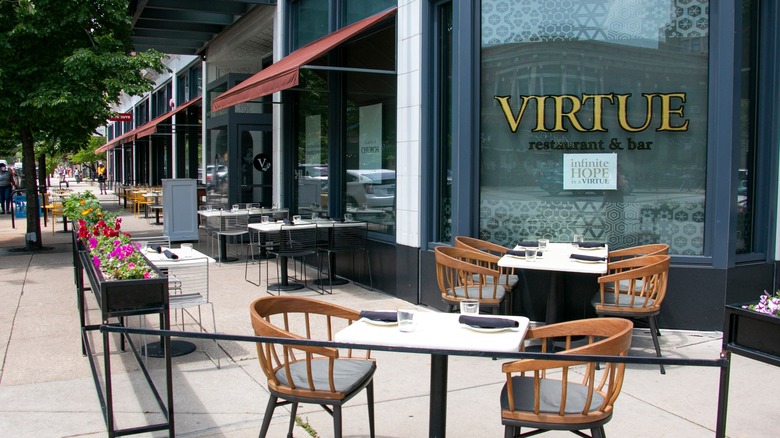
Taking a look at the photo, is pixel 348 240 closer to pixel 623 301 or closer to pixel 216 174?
pixel 623 301

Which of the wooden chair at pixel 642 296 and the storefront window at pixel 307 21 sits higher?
the storefront window at pixel 307 21

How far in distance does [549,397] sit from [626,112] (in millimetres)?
Result: 4243

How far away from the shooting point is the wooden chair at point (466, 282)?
5879 millimetres

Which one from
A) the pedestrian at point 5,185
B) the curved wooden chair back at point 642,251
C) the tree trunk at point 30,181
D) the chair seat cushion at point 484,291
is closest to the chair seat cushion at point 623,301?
the curved wooden chair back at point 642,251

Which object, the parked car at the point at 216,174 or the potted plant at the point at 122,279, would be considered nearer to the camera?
the potted plant at the point at 122,279

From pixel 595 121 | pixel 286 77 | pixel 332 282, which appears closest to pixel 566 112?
pixel 595 121

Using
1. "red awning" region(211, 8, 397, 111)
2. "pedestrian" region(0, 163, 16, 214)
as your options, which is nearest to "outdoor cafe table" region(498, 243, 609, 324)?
"red awning" region(211, 8, 397, 111)

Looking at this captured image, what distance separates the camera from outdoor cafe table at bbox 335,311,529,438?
319 centimetres

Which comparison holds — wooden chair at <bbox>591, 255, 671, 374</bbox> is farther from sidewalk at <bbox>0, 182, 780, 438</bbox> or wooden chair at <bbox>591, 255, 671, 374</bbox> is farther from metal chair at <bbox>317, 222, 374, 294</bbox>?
metal chair at <bbox>317, 222, 374, 294</bbox>

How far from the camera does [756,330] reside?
385 centimetres

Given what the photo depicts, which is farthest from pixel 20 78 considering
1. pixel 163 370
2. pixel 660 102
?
pixel 660 102

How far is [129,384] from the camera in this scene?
5270 mm

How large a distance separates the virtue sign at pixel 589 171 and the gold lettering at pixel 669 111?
0.54 m

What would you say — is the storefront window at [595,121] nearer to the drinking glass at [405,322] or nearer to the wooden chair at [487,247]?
the wooden chair at [487,247]
